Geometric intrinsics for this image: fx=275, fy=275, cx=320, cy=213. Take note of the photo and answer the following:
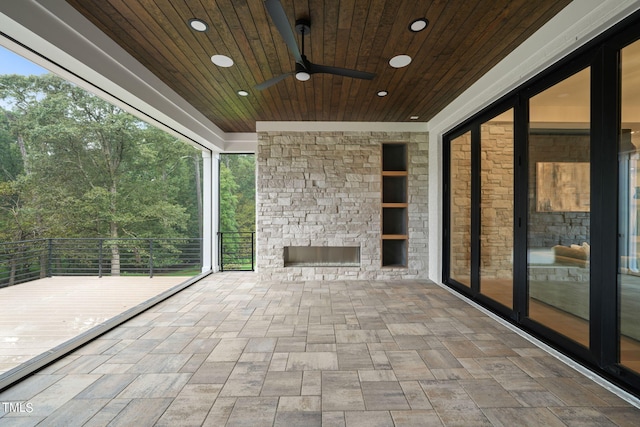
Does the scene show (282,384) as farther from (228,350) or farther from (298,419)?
(228,350)

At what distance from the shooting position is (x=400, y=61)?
2945 mm

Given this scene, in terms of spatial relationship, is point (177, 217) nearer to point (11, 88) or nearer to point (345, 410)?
point (11, 88)

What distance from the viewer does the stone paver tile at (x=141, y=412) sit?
1.55 metres

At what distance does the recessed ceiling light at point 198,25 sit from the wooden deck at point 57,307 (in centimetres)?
318

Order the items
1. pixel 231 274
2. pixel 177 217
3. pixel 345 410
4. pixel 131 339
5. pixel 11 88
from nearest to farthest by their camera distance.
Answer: pixel 345 410
pixel 131 339
pixel 11 88
pixel 231 274
pixel 177 217

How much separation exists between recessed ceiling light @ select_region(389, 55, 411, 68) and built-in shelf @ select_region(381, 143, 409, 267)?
232 cm

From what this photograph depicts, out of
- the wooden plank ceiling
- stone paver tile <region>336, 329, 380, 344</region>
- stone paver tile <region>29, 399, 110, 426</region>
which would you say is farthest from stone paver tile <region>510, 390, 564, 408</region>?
the wooden plank ceiling

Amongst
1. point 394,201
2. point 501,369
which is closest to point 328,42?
point 501,369

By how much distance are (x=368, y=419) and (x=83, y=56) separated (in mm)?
3420

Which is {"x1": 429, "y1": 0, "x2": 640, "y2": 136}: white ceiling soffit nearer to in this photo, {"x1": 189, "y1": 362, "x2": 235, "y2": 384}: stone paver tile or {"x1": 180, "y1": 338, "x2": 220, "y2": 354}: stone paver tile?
{"x1": 189, "y1": 362, "x2": 235, "y2": 384}: stone paver tile

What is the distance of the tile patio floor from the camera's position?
1.59m

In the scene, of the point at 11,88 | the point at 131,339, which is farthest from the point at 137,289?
the point at 11,88

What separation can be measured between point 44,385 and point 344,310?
2686mm

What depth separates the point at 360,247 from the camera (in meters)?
5.04
